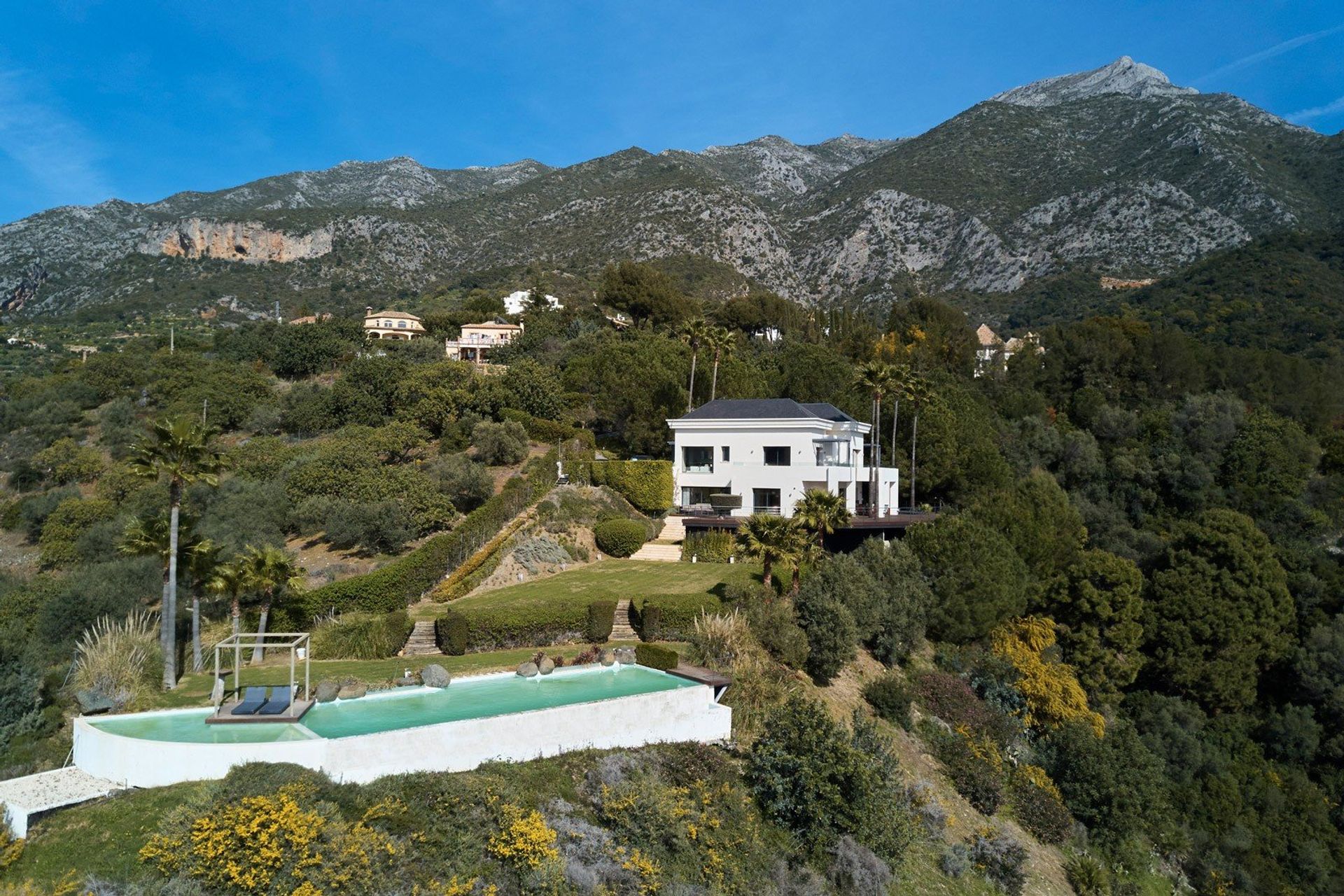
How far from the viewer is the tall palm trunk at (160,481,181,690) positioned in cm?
1898

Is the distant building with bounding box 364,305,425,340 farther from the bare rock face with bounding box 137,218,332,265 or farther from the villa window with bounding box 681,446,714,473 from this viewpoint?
the bare rock face with bounding box 137,218,332,265

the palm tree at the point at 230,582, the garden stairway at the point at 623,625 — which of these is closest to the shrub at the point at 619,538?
the garden stairway at the point at 623,625

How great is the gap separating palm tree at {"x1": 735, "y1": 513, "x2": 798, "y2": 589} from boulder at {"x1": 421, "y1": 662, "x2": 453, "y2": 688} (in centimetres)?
1102

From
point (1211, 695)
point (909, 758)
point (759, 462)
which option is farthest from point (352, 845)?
point (1211, 695)

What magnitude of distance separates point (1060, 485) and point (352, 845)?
4869cm

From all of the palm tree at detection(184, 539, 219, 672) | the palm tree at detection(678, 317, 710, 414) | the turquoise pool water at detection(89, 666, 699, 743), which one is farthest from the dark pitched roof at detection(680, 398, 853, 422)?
the palm tree at detection(184, 539, 219, 672)

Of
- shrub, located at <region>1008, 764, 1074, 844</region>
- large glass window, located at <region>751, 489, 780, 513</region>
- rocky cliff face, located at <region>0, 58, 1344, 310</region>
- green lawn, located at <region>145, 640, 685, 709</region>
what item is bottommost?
shrub, located at <region>1008, 764, 1074, 844</region>

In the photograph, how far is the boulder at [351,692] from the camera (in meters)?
17.4

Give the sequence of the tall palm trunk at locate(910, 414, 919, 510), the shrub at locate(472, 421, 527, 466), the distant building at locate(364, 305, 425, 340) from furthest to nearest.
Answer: the distant building at locate(364, 305, 425, 340) < the shrub at locate(472, 421, 527, 466) < the tall palm trunk at locate(910, 414, 919, 510)

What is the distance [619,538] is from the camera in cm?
3525

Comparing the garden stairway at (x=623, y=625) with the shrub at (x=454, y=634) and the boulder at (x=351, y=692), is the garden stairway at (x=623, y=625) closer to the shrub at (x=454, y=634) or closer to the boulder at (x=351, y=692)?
the shrub at (x=454, y=634)

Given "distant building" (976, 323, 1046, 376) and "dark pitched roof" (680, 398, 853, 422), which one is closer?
"dark pitched roof" (680, 398, 853, 422)

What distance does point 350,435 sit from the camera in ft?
146

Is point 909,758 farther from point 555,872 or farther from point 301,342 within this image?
point 301,342
